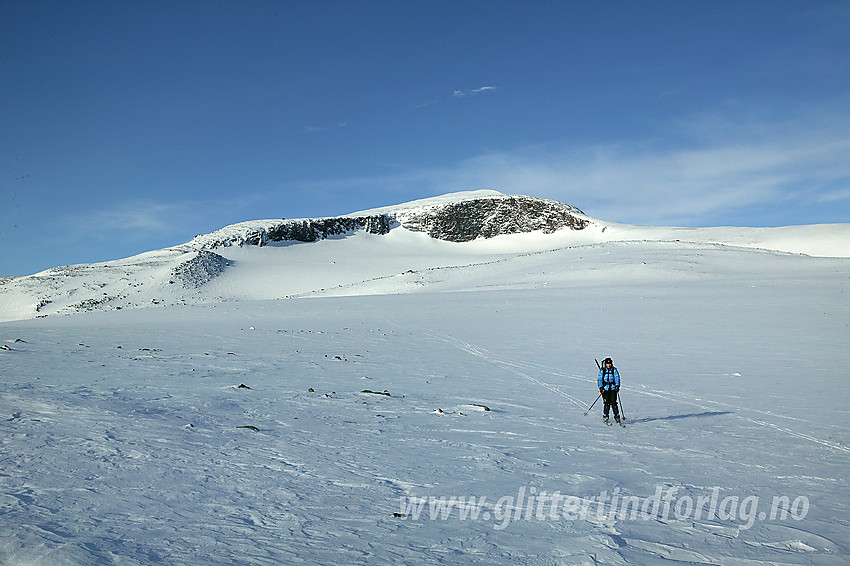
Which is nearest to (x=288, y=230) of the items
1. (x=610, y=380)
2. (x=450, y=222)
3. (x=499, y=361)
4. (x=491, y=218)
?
(x=450, y=222)

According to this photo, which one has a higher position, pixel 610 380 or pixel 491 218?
pixel 491 218

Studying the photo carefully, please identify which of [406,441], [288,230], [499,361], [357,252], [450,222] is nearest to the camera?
[406,441]

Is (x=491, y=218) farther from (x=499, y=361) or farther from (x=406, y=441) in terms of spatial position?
(x=406, y=441)

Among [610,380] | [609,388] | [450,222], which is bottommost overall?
[609,388]

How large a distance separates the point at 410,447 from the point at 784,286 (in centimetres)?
3138

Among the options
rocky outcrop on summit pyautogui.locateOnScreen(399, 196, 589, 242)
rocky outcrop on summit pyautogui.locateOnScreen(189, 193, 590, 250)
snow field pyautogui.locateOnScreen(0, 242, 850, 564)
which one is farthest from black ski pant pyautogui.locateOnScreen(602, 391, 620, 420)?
rocky outcrop on summit pyautogui.locateOnScreen(399, 196, 589, 242)

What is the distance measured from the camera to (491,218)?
295 feet

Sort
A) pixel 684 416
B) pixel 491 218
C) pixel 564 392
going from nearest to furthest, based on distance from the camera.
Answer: pixel 684 416
pixel 564 392
pixel 491 218

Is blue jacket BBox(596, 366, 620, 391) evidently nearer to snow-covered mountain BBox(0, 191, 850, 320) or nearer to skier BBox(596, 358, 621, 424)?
skier BBox(596, 358, 621, 424)

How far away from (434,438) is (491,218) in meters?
83.0

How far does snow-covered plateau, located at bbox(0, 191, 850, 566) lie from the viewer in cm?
499

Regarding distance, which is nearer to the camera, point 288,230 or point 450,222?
point 288,230

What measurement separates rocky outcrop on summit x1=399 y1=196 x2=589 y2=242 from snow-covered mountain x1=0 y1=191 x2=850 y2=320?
169 millimetres

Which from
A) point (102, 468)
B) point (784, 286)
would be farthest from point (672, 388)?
point (784, 286)
